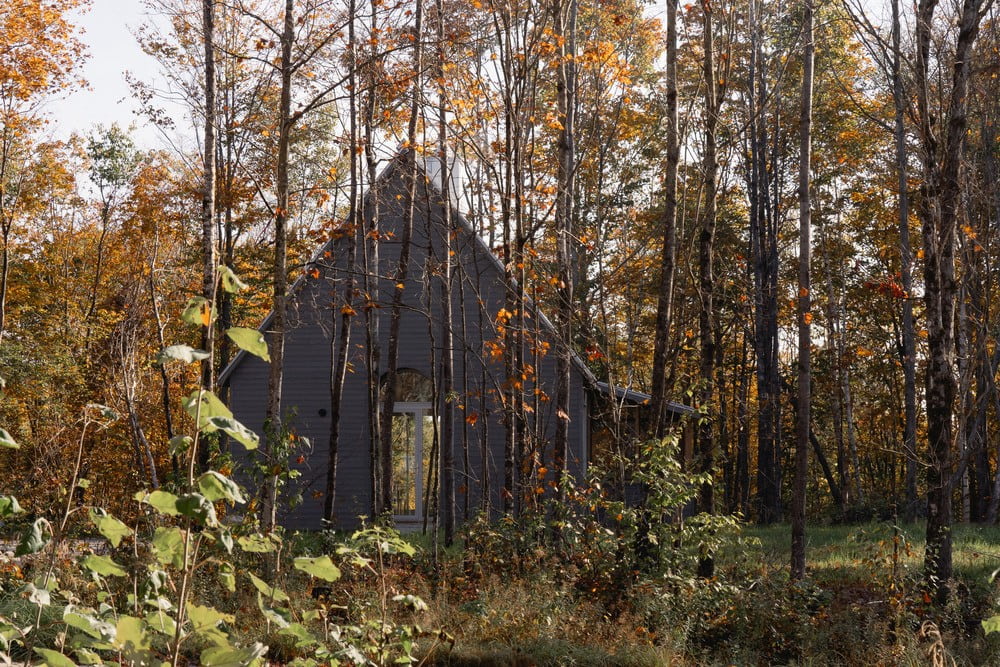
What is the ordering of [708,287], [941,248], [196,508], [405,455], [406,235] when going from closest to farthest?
[196,508] → [941,248] → [708,287] → [406,235] → [405,455]

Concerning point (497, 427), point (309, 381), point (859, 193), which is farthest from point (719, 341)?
point (309, 381)

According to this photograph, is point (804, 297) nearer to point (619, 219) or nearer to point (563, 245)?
point (563, 245)

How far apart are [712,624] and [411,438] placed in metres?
10.2

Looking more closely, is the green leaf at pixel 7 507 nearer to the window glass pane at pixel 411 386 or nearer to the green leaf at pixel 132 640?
the green leaf at pixel 132 640

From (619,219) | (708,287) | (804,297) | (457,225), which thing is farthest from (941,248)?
(619,219)

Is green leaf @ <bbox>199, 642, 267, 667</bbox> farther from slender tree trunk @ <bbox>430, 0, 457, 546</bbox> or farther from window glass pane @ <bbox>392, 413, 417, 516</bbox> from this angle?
window glass pane @ <bbox>392, 413, 417, 516</bbox>

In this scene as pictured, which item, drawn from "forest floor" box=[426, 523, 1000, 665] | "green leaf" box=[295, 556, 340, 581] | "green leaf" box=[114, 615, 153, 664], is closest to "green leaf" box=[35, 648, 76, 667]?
"green leaf" box=[114, 615, 153, 664]

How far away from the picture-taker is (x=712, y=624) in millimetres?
7434

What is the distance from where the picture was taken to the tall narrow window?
16609 millimetres

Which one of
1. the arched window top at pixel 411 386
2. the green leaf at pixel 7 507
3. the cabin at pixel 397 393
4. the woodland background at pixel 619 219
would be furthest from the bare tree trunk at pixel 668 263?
the arched window top at pixel 411 386

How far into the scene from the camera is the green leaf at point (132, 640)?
217cm

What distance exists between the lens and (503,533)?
31.4 feet

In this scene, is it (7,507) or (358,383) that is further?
(358,383)

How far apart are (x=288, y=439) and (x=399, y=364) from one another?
28.1 ft
